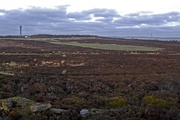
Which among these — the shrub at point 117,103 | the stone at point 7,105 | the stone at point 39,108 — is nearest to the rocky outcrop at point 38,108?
the stone at point 39,108

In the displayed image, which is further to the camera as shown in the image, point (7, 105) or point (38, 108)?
point (7, 105)

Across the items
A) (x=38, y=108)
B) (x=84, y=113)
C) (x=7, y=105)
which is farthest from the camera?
(x=7, y=105)

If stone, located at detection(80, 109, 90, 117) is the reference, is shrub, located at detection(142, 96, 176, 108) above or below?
below

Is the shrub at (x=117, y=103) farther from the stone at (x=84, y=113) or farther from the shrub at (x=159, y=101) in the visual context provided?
the stone at (x=84, y=113)

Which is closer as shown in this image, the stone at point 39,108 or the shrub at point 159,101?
the stone at point 39,108

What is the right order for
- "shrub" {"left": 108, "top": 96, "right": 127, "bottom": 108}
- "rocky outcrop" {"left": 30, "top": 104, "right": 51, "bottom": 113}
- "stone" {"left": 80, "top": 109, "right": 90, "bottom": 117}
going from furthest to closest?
"shrub" {"left": 108, "top": 96, "right": 127, "bottom": 108} → "rocky outcrop" {"left": 30, "top": 104, "right": 51, "bottom": 113} → "stone" {"left": 80, "top": 109, "right": 90, "bottom": 117}

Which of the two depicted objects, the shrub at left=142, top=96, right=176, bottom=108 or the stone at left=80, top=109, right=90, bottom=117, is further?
the shrub at left=142, top=96, right=176, bottom=108

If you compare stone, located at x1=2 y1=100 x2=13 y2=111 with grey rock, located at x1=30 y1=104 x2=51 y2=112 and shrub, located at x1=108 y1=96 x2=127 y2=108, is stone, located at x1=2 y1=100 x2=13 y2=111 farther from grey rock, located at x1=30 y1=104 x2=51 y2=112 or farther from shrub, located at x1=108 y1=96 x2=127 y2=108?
shrub, located at x1=108 y1=96 x2=127 y2=108

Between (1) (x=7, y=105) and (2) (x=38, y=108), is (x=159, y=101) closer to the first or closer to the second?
(2) (x=38, y=108)

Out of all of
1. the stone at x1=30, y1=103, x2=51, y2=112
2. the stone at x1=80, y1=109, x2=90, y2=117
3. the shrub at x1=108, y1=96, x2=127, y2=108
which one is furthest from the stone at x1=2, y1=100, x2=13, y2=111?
the shrub at x1=108, y1=96, x2=127, y2=108

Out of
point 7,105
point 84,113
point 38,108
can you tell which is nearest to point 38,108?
point 38,108

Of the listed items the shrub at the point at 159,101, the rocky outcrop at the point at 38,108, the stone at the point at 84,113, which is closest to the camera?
the stone at the point at 84,113

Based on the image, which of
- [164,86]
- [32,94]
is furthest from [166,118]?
[164,86]
